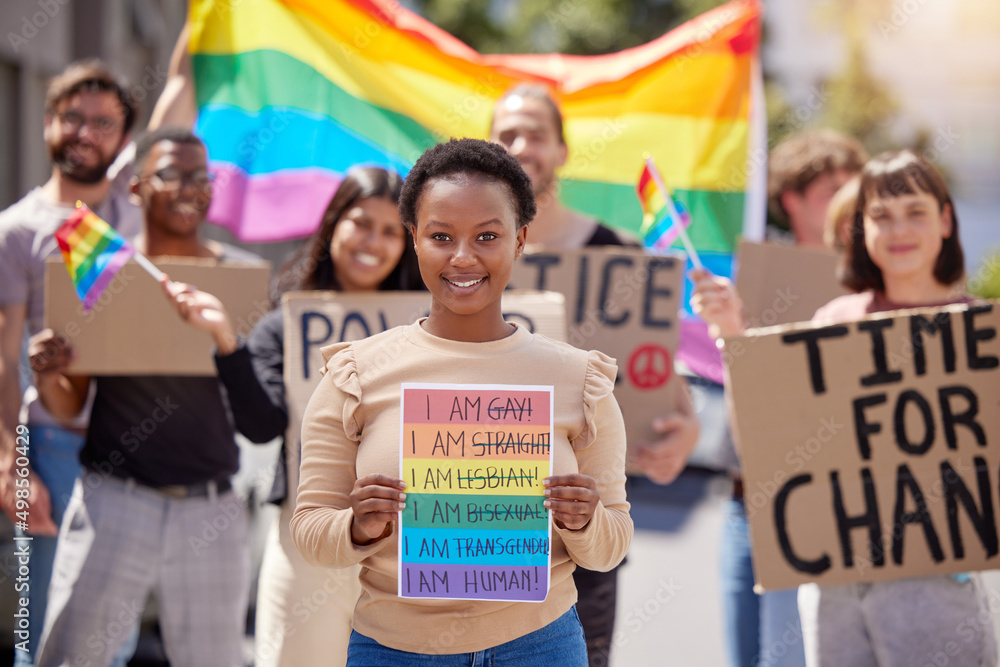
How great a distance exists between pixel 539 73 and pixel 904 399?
2403mm

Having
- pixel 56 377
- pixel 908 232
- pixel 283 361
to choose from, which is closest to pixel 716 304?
pixel 908 232

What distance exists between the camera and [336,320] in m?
2.61

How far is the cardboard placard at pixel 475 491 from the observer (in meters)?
1.48

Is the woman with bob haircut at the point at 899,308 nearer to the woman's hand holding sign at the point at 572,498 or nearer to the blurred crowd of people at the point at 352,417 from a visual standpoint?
the blurred crowd of people at the point at 352,417

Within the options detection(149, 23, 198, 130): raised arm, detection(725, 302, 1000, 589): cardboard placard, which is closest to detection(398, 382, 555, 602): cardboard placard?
detection(725, 302, 1000, 589): cardboard placard

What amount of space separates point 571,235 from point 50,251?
65.5 inches

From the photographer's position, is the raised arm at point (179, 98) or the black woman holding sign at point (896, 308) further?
the raised arm at point (179, 98)

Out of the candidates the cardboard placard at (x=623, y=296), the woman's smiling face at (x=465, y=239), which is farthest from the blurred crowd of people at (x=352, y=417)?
the cardboard placard at (x=623, y=296)

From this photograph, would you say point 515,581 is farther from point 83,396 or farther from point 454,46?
point 454,46

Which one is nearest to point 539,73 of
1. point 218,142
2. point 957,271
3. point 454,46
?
point 454,46

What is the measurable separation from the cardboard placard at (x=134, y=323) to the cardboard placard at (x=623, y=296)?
0.97 meters

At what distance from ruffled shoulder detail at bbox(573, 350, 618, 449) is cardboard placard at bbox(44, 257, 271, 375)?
61.5 inches

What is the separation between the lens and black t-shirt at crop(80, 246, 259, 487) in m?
2.75

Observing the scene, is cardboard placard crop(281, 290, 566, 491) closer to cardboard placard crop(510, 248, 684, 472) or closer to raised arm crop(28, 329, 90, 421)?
cardboard placard crop(510, 248, 684, 472)
